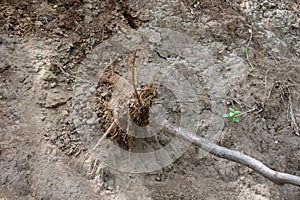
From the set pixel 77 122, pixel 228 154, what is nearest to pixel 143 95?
pixel 77 122

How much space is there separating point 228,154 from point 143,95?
46cm

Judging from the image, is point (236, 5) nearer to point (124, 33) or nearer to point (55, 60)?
point (124, 33)

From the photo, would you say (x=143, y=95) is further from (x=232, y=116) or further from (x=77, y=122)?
(x=232, y=116)

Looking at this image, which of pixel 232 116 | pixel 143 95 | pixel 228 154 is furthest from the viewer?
pixel 232 116

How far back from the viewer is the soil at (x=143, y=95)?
183 cm

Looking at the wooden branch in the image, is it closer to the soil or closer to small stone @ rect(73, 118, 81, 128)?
the soil

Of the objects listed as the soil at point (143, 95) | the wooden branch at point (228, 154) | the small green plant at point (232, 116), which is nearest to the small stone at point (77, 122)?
the soil at point (143, 95)

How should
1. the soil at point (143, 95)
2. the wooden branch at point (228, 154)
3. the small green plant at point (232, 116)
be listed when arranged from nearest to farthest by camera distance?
the wooden branch at point (228, 154)
the soil at point (143, 95)
the small green plant at point (232, 116)

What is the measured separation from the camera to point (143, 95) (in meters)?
1.85

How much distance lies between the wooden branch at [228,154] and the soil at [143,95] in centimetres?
8

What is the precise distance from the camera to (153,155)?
1.92 m

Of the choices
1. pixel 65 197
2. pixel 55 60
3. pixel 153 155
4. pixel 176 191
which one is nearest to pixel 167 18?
pixel 55 60

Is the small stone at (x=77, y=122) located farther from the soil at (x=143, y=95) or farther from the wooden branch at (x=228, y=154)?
the wooden branch at (x=228, y=154)

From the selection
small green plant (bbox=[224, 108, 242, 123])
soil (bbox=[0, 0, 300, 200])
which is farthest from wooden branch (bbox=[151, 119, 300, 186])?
small green plant (bbox=[224, 108, 242, 123])
